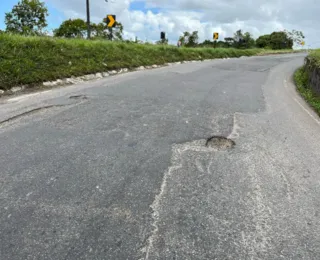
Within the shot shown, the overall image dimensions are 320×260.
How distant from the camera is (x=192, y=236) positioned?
255 cm

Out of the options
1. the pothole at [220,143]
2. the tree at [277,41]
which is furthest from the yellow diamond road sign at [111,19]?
the tree at [277,41]

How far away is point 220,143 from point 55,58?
23.7 ft

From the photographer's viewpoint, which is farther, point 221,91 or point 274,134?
point 221,91

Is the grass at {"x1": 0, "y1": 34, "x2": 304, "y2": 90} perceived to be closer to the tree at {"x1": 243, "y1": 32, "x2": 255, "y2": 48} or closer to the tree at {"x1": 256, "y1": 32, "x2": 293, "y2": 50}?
the tree at {"x1": 243, "y1": 32, "x2": 255, "y2": 48}

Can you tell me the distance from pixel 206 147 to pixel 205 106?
236 cm

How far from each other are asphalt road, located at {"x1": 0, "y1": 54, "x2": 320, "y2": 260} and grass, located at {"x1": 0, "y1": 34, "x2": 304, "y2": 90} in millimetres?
2142

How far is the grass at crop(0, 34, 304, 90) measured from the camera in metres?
8.20

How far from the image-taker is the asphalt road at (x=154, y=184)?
2463 mm

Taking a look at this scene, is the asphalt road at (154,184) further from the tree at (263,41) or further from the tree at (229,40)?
the tree at (263,41)

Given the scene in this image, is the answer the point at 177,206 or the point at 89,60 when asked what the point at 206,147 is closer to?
the point at 177,206

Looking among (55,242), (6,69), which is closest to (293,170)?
(55,242)

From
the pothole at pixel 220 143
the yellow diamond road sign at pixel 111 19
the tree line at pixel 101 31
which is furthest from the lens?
the tree line at pixel 101 31

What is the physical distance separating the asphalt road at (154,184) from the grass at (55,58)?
2142mm

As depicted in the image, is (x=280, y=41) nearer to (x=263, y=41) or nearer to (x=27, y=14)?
(x=263, y=41)
